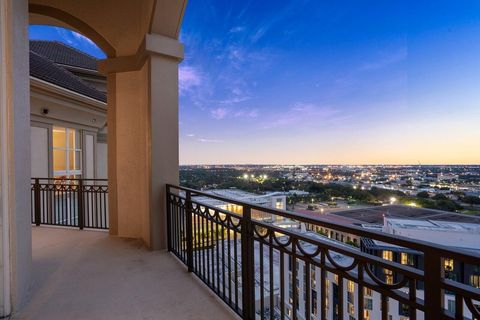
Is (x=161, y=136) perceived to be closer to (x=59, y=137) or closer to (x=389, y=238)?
(x=389, y=238)

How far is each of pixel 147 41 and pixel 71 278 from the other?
3.34 metres

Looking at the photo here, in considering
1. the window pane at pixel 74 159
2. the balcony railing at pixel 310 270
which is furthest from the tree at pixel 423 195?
the window pane at pixel 74 159

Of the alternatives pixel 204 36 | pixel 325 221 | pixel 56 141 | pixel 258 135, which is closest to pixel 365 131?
pixel 258 135

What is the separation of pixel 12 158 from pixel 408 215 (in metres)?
3.41

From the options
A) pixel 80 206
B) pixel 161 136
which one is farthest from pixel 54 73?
pixel 161 136

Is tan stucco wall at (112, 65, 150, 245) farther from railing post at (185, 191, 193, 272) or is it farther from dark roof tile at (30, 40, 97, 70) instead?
dark roof tile at (30, 40, 97, 70)

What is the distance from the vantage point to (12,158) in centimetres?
220

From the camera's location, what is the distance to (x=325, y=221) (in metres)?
1.41

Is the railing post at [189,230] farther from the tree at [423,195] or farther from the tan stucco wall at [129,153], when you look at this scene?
the tree at [423,195]

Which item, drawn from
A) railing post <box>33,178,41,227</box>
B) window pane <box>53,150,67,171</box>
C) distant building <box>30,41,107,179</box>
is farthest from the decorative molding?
window pane <box>53,150,67,171</box>

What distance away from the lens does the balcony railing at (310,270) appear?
0.95 meters

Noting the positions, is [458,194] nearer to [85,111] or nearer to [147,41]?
[147,41]

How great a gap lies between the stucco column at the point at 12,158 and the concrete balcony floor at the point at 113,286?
302 millimetres

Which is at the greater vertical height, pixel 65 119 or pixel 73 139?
pixel 65 119
